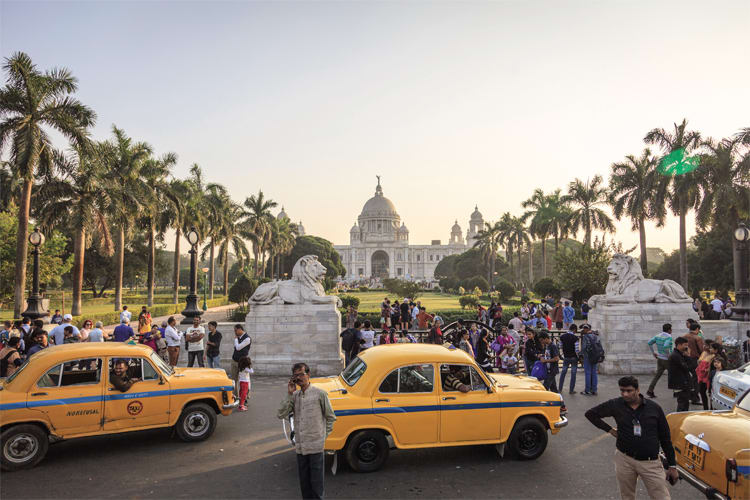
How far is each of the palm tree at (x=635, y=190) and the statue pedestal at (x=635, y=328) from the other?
741 inches

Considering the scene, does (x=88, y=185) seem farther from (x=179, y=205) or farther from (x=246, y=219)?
(x=246, y=219)

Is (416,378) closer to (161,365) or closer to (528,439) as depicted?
(528,439)

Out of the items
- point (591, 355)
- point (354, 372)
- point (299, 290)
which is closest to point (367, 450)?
point (354, 372)

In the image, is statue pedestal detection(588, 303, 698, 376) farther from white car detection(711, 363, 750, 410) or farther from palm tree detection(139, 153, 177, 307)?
palm tree detection(139, 153, 177, 307)

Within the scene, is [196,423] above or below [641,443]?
below

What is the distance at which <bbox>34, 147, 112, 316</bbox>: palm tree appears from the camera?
23.3 meters

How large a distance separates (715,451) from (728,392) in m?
3.56

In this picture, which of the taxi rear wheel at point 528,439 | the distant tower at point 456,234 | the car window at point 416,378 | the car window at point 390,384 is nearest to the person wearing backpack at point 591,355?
the taxi rear wheel at point 528,439

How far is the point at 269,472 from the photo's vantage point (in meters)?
6.12

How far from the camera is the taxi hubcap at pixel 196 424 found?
23.6ft

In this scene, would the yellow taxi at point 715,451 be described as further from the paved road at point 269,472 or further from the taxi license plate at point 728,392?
the taxi license plate at point 728,392

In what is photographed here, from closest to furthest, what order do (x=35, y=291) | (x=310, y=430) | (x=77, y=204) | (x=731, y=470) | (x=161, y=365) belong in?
1. (x=731, y=470)
2. (x=310, y=430)
3. (x=161, y=365)
4. (x=35, y=291)
5. (x=77, y=204)

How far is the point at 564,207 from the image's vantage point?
144 ft

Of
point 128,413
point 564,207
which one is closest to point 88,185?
point 128,413
